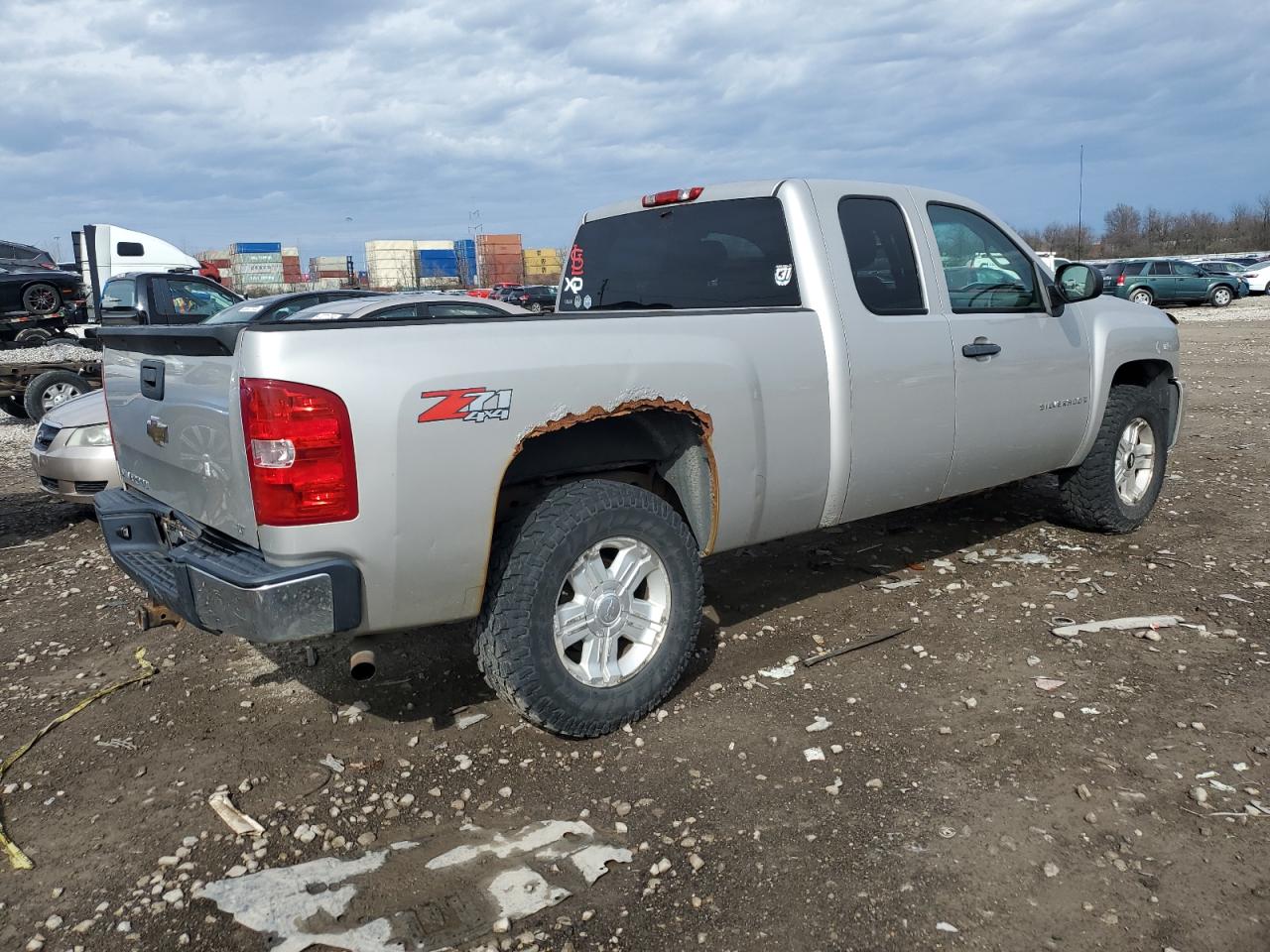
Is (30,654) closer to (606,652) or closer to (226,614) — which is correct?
(226,614)

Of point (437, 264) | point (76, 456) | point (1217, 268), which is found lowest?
point (76, 456)

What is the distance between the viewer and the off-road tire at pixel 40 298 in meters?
18.8

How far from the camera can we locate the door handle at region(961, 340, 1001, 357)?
14.8 feet

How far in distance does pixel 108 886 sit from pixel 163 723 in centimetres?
110

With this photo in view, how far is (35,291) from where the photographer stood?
62.5 feet

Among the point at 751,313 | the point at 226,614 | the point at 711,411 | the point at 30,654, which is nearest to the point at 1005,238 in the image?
the point at 751,313

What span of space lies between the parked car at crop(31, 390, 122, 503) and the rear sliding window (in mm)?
3266

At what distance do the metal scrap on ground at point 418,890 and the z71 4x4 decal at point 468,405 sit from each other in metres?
1.28

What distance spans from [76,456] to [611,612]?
450 centimetres

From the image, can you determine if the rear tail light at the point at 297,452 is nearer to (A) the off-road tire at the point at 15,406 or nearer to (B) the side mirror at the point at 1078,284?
(B) the side mirror at the point at 1078,284

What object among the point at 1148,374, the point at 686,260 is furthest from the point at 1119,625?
the point at 686,260

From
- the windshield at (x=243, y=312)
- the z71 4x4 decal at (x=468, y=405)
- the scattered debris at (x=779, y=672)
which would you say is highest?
the windshield at (x=243, y=312)

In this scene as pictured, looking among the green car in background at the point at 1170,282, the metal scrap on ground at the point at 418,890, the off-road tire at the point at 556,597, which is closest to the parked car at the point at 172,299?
the off-road tire at the point at 556,597

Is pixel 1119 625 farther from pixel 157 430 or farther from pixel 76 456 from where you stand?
pixel 76 456
